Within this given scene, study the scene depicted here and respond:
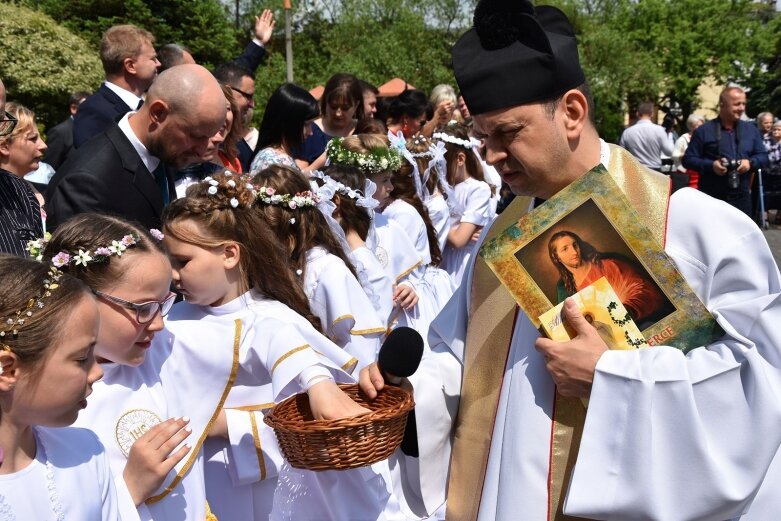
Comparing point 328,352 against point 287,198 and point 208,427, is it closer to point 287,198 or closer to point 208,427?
point 208,427

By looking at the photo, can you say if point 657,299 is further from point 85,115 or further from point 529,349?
point 85,115

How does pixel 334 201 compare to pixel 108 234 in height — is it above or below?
below

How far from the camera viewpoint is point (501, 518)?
238cm

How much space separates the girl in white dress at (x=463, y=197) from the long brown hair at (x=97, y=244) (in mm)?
5168

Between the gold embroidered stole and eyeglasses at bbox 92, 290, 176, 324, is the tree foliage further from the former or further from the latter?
eyeglasses at bbox 92, 290, 176, 324

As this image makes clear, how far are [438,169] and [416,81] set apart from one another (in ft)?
79.3

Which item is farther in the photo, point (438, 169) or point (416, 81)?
point (416, 81)

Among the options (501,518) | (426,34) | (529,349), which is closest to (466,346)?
(529,349)

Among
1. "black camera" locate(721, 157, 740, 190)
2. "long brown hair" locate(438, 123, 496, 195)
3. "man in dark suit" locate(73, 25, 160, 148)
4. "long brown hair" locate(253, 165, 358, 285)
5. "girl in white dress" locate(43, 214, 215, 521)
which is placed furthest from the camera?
"black camera" locate(721, 157, 740, 190)

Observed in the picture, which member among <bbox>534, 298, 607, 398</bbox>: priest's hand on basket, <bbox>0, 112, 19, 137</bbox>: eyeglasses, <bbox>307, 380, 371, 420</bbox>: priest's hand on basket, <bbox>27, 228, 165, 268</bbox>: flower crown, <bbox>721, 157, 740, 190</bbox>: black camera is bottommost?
<bbox>721, 157, 740, 190</bbox>: black camera

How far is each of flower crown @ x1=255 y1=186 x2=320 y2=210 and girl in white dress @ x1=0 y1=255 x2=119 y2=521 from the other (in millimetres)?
2042

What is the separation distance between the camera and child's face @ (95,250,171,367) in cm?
282

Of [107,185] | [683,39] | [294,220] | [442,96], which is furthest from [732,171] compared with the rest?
[683,39]

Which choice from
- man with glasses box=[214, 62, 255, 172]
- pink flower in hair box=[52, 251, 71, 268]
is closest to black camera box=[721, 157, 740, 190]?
man with glasses box=[214, 62, 255, 172]
